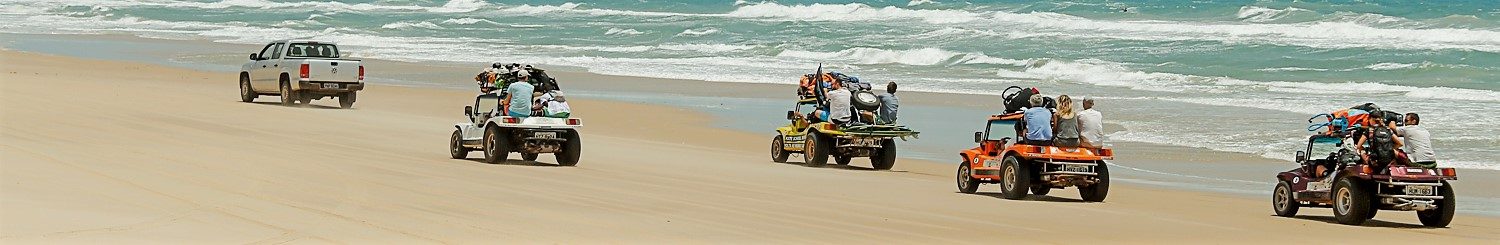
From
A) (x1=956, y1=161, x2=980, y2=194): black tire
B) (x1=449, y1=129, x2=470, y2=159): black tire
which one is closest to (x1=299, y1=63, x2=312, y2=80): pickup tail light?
(x1=449, y1=129, x2=470, y2=159): black tire

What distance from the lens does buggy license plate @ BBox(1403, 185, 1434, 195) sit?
12.8 m

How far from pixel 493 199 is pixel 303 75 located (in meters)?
14.6

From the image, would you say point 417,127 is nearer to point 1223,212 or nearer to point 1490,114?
point 1223,212

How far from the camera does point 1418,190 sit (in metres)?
12.8

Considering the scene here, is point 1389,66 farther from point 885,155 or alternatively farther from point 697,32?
point 697,32

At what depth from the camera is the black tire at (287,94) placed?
26.9m

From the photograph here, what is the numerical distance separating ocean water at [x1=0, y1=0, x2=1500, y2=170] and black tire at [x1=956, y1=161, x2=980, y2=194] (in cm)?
602

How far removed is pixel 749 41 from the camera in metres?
54.2

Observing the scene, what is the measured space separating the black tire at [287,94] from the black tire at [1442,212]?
1771cm

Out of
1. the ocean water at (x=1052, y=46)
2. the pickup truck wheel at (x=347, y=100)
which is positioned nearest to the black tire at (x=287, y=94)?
the pickup truck wheel at (x=347, y=100)

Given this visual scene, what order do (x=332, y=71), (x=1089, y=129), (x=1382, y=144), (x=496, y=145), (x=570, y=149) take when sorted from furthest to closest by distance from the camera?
(x=332, y=71)
(x=570, y=149)
(x=496, y=145)
(x=1089, y=129)
(x=1382, y=144)

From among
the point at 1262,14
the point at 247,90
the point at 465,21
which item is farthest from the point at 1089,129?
the point at 465,21

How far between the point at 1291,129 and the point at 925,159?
6.19 metres

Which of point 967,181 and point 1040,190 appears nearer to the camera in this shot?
point 1040,190
